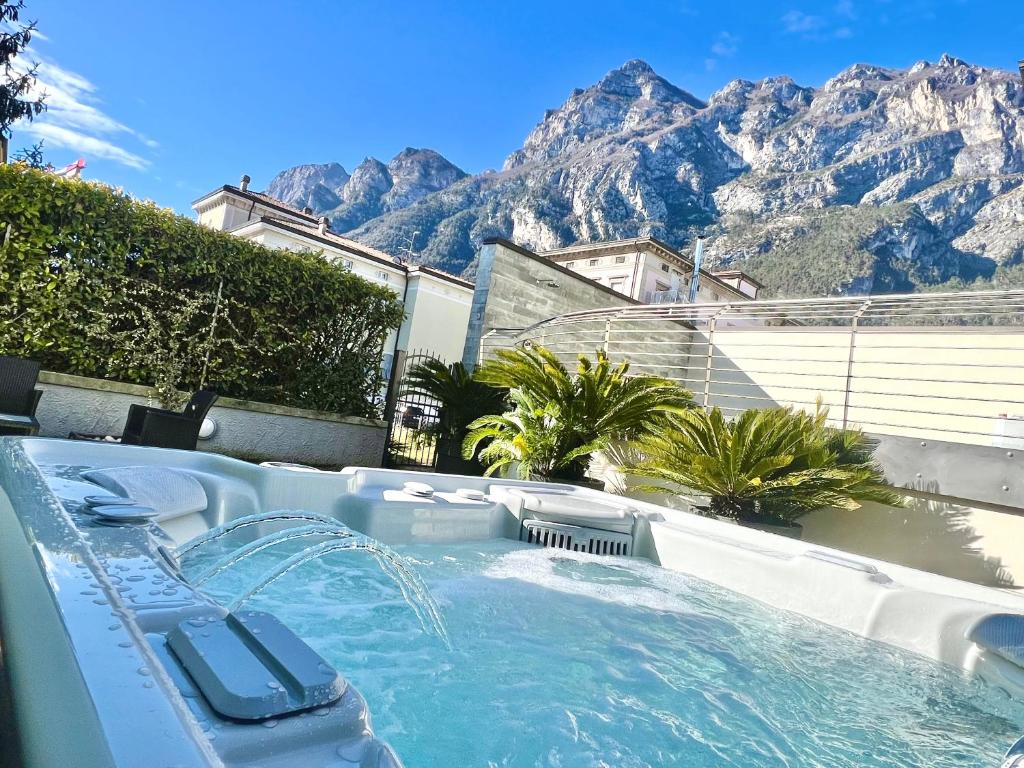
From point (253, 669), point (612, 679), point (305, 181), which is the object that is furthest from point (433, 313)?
point (305, 181)

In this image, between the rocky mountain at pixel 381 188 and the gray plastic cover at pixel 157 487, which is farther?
the rocky mountain at pixel 381 188

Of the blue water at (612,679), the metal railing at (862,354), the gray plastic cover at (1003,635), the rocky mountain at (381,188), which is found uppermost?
the rocky mountain at (381,188)

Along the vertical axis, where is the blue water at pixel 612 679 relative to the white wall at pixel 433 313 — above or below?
below

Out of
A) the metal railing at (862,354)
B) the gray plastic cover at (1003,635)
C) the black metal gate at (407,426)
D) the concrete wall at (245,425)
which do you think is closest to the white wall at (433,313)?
the metal railing at (862,354)

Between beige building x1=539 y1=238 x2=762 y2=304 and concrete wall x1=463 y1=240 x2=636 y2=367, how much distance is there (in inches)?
697

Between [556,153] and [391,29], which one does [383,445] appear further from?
[556,153]

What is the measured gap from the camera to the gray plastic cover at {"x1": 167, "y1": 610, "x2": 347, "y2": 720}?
2.39ft

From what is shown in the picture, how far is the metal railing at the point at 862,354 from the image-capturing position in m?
4.39

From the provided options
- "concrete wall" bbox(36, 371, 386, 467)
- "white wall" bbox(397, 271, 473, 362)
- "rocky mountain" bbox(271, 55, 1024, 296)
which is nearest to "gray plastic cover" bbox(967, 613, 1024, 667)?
"concrete wall" bbox(36, 371, 386, 467)

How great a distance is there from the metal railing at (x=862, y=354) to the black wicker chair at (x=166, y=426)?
349 cm

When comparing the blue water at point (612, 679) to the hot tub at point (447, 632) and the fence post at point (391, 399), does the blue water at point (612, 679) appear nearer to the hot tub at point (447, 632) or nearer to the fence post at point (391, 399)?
the hot tub at point (447, 632)

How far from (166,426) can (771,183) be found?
57989 millimetres

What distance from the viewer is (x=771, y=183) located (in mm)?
52969

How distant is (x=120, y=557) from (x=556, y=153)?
78.6 m
